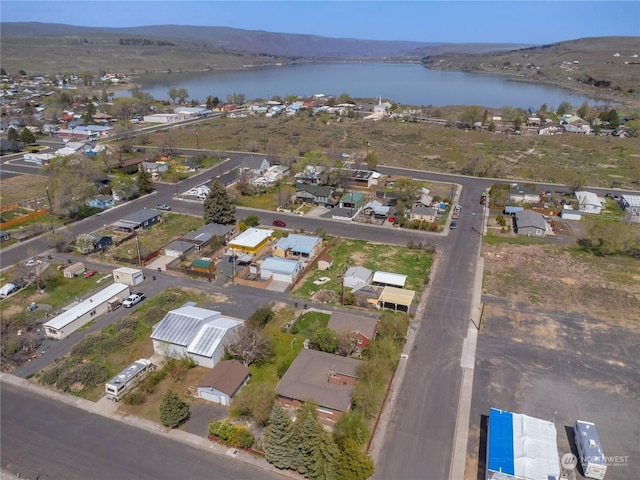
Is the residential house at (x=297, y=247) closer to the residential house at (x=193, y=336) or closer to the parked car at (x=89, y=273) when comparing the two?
the residential house at (x=193, y=336)

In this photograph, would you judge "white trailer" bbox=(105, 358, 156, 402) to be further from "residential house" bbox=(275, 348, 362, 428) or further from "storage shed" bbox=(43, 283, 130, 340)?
"residential house" bbox=(275, 348, 362, 428)

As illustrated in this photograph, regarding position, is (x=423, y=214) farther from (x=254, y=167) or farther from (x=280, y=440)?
(x=280, y=440)

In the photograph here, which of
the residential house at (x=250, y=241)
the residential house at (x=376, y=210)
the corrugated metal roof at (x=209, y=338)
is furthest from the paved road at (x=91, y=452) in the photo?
the residential house at (x=376, y=210)

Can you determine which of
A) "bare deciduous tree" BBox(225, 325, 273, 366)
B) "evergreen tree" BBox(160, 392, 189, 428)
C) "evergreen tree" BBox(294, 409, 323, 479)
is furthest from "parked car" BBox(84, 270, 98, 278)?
"evergreen tree" BBox(294, 409, 323, 479)

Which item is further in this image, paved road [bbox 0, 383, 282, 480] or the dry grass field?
the dry grass field

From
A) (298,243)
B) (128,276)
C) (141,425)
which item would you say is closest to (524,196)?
(298,243)
